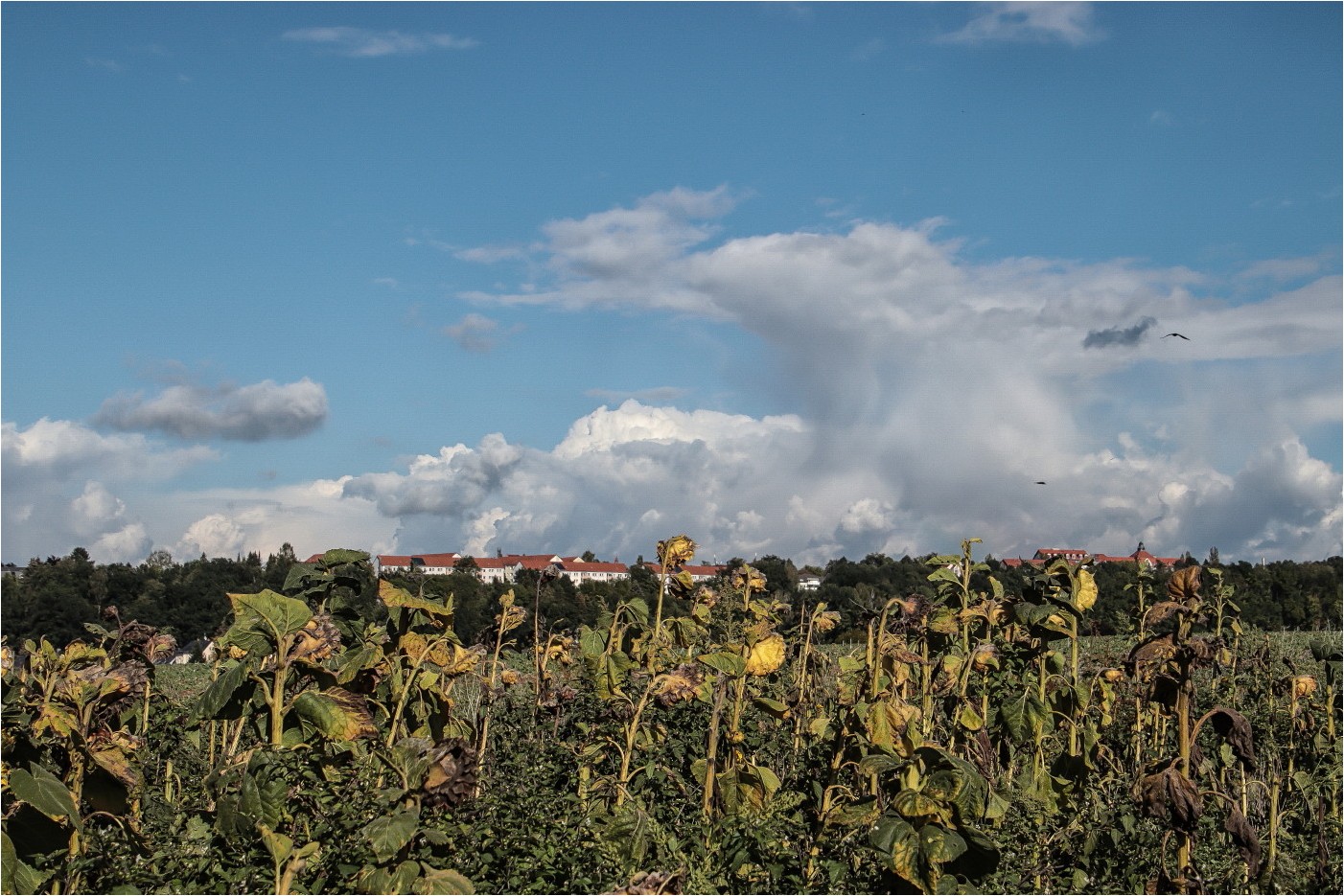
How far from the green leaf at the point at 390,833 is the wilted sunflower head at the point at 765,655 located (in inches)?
67.8

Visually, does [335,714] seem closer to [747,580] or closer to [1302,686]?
[747,580]

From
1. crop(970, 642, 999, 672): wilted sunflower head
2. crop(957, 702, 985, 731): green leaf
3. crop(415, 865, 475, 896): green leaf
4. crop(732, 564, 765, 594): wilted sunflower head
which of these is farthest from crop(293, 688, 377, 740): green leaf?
crop(732, 564, 765, 594): wilted sunflower head

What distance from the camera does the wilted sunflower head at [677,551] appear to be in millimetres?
6309

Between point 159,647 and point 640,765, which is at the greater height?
point 159,647

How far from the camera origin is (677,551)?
6316mm

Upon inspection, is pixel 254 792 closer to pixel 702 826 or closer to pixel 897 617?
pixel 702 826

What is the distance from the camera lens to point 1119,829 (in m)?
5.15

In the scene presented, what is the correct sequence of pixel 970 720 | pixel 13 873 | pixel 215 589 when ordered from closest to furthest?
pixel 13 873 < pixel 970 720 < pixel 215 589

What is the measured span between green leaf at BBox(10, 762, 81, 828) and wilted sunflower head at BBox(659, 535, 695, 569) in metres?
3.39

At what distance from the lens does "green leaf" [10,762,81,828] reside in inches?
134

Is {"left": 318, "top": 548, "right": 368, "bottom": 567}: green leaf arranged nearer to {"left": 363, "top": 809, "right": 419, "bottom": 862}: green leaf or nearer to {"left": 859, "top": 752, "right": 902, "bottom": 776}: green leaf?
{"left": 363, "top": 809, "right": 419, "bottom": 862}: green leaf

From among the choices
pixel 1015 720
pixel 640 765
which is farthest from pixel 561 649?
pixel 1015 720

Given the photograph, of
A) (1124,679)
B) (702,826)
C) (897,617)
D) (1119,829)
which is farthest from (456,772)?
(1124,679)

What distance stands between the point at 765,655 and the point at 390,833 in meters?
1.91
